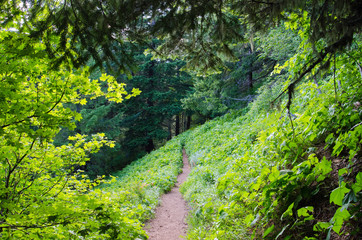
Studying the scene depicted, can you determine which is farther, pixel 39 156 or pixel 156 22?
pixel 39 156

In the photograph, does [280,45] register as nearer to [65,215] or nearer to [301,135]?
[301,135]

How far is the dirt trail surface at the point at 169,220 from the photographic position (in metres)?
5.15

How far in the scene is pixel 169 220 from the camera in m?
5.98

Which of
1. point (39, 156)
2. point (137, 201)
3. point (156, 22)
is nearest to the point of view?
point (156, 22)

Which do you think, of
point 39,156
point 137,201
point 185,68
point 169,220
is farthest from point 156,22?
point 137,201

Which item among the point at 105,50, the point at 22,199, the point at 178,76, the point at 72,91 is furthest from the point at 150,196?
the point at 178,76

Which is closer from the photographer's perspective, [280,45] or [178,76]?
[280,45]

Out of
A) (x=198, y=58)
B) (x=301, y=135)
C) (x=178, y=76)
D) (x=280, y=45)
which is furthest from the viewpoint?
(x=178, y=76)

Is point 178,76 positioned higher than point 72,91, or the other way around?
point 178,76

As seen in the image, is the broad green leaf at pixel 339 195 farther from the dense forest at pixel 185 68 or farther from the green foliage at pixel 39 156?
the green foliage at pixel 39 156

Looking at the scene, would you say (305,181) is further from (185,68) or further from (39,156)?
(39,156)

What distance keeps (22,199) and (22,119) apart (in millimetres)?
1358

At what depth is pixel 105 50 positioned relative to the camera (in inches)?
104

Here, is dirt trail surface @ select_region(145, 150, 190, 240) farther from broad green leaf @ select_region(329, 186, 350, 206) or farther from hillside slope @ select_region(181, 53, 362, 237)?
broad green leaf @ select_region(329, 186, 350, 206)
